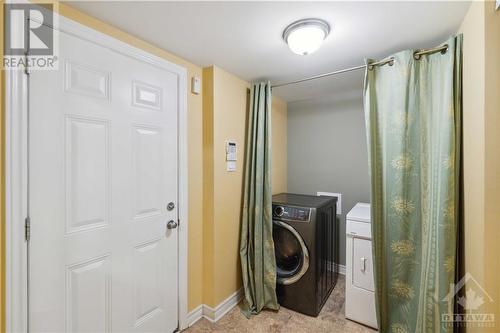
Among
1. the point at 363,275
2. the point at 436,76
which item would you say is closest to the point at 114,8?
the point at 436,76

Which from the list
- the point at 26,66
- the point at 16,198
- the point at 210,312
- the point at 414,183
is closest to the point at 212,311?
the point at 210,312

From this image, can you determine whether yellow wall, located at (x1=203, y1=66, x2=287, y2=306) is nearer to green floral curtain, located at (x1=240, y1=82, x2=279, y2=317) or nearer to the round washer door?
green floral curtain, located at (x1=240, y1=82, x2=279, y2=317)

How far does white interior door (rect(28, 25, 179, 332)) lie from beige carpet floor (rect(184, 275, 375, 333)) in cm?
37

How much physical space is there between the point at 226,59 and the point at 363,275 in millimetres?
2061

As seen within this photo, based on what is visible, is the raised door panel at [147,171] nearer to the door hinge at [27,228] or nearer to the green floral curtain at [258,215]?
the door hinge at [27,228]

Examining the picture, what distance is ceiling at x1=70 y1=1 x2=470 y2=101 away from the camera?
1.22 meters

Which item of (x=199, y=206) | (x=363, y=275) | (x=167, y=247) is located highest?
(x=199, y=206)

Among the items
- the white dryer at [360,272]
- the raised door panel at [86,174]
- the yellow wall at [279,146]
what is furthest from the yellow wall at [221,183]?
the white dryer at [360,272]

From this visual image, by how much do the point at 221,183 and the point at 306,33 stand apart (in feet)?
4.17

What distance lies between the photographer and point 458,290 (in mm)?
1376

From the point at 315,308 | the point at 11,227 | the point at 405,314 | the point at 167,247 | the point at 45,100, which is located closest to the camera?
the point at 11,227

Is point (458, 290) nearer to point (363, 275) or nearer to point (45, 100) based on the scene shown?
point (363, 275)

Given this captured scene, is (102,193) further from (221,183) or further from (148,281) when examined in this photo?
(221,183)

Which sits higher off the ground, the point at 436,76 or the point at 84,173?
the point at 436,76
